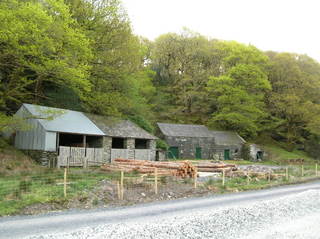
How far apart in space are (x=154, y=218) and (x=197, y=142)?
33.0 m

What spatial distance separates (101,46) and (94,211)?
23.0m

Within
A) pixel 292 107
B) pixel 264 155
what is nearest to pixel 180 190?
pixel 264 155

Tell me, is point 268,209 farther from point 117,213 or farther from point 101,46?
point 101,46

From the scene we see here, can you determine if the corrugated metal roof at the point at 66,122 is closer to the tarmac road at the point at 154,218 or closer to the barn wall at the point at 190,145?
the tarmac road at the point at 154,218

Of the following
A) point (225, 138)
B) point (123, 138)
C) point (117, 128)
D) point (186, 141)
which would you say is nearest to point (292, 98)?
point (225, 138)

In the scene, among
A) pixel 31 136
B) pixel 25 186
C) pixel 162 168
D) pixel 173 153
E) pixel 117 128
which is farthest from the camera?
pixel 173 153

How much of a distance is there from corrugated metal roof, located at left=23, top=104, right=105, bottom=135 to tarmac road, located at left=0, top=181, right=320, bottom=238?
12100 mm

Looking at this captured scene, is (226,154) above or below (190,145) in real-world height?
below

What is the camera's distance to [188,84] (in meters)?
57.3

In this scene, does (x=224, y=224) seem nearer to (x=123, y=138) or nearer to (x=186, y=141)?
(x=123, y=138)

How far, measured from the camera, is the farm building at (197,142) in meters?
41.2

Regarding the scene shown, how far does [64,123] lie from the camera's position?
81.6 feet

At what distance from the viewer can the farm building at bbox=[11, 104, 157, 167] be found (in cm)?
2270

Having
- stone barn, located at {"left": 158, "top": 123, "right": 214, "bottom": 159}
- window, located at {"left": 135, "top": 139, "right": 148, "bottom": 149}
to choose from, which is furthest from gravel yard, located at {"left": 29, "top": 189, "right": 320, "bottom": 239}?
stone barn, located at {"left": 158, "top": 123, "right": 214, "bottom": 159}
